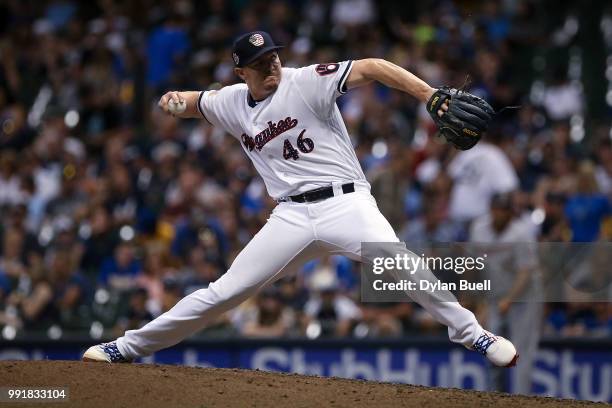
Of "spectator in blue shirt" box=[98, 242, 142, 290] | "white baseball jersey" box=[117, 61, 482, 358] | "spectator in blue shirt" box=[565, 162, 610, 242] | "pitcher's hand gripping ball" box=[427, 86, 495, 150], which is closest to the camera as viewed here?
"pitcher's hand gripping ball" box=[427, 86, 495, 150]

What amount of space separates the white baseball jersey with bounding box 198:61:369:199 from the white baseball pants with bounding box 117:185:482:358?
145mm

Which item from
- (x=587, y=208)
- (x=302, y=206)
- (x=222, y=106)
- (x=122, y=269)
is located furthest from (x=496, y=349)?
(x=122, y=269)

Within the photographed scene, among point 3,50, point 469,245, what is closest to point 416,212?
point 469,245

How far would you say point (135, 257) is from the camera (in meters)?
11.6

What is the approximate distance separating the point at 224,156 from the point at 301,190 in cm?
640

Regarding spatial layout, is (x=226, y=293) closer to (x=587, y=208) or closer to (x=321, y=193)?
(x=321, y=193)

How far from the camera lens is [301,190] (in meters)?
6.51

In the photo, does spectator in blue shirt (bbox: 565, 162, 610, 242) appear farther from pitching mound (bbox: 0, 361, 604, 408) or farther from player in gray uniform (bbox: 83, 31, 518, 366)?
player in gray uniform (bbox: 83, 31, 518, 366)

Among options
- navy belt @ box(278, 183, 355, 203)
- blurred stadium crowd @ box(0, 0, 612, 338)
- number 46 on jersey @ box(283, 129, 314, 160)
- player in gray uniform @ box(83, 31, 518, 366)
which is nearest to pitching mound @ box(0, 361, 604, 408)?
player in gray uniform @ box(83, 31, 518, 366)

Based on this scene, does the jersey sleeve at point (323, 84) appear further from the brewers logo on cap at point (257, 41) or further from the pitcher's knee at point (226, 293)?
the pitcher's knee at point (226, 293)

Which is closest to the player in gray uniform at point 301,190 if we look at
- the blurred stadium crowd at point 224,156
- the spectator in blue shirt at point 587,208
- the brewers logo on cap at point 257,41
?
the brewers logo on cap at point 257,41

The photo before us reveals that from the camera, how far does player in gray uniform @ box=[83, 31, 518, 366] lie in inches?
248

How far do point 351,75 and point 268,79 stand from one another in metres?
0.56

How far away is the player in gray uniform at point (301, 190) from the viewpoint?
6.30m
